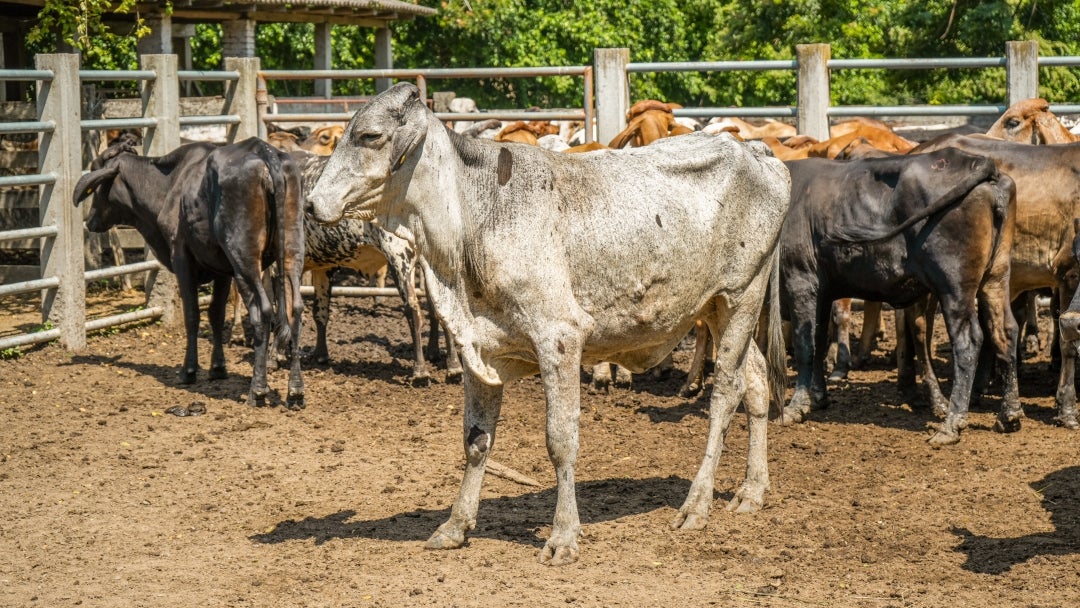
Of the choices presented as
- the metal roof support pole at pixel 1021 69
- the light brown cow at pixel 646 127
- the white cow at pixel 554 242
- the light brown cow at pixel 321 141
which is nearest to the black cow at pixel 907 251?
the white cow at pixel 554 242

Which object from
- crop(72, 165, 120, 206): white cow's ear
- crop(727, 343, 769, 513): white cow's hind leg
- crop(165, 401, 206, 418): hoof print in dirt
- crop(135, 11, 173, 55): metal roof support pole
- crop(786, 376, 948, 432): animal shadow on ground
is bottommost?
crop(786, 376, 948, 432): animal shadow on ground

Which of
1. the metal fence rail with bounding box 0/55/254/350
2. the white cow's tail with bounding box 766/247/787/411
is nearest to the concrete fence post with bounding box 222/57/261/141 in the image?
the metal fence rail with bounding box 0/55/254/350

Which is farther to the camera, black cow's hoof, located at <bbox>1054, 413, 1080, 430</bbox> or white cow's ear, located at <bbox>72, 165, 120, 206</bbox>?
white cow's ear, located at <bbox>72, 165, 120, 206</bbox>

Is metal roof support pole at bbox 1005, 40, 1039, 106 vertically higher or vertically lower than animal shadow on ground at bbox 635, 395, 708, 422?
higher

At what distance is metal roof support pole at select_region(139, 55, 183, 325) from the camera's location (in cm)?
1310

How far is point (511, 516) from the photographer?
7148 mm

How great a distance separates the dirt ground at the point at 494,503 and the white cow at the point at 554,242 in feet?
1.41

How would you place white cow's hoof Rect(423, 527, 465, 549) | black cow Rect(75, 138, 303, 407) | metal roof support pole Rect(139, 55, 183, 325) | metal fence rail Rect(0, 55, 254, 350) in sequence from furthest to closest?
1. metal roof support pole Rect(139, 55, 183, 325)
2. metal fence rail Rect(0, 55, 254, 350)
3. black cow Rect(75, 138, 303, 407)
4. white cow's hoof Rect(423, 527, 465, 549)

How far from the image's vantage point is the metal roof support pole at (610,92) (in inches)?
526

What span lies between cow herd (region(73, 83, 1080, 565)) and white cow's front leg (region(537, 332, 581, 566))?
1cm

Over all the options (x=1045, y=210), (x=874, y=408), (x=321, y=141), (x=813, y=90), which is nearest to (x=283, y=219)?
(x=874, y=408)

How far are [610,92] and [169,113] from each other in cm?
433

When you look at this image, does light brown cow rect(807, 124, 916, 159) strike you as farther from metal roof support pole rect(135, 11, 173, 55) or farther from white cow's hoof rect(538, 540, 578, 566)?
metal roof support pole rect(135, 11, 173, 55)

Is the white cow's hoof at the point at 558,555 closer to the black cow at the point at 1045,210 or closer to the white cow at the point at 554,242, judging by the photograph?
the white cow at the point at 554,242
